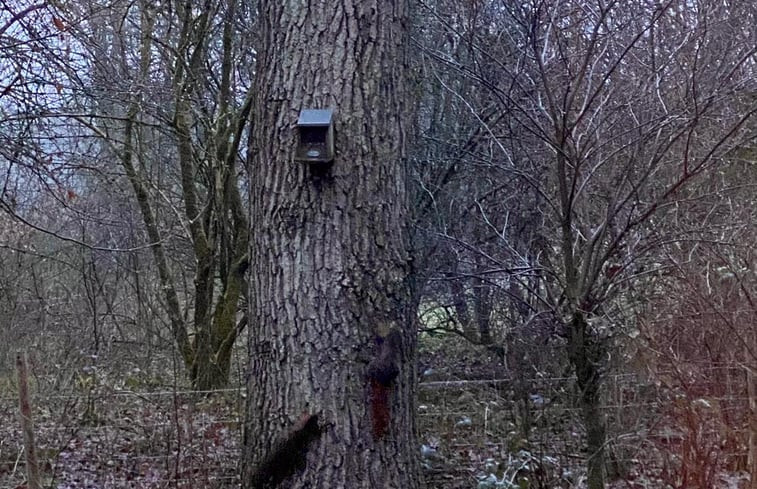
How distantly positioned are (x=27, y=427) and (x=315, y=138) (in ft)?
9.89

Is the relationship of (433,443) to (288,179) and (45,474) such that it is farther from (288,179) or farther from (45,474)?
(288,179)

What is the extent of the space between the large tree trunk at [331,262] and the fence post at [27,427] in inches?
96.7

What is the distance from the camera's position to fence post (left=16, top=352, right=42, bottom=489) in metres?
4.15

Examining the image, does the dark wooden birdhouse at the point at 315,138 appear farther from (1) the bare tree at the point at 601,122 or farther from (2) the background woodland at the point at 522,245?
(1) the bare tree at the point at 601,122

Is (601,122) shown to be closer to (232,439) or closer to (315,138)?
(315,138)

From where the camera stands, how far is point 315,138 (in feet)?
7.36

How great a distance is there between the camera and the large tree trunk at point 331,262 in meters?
2.22

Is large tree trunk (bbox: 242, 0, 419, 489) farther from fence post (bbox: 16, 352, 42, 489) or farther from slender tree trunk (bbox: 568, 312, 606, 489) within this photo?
fence post (bbox: 16, 352, 42, 489)

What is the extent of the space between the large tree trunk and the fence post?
2456 mm

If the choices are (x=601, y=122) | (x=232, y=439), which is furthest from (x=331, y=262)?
(x=232, y=439)

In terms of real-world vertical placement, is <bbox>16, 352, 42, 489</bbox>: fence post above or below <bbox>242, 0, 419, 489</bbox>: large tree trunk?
below

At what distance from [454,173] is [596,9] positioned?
1.99 metres

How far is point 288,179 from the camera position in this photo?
2.31 m

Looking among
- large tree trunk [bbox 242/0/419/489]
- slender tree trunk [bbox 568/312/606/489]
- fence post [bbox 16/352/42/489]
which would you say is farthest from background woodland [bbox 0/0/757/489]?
fence post [bbox 16/352/42/489]
